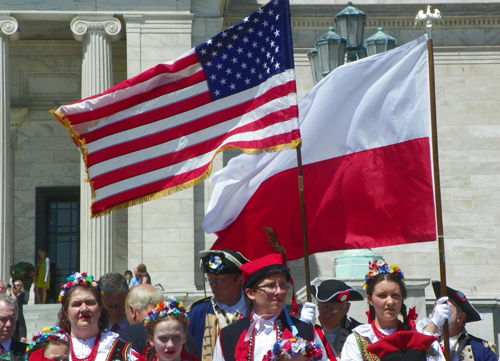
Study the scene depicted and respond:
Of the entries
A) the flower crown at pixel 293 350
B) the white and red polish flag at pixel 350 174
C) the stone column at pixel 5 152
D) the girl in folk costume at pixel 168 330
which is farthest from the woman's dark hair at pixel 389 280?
the stone column at pixel 5 152

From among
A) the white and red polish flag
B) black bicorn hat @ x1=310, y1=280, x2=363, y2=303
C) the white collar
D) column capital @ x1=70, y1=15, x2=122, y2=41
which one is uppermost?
column capital @ x1=70, y1=15, x2=122, y2=41

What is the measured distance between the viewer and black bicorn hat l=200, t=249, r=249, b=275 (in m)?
7.22

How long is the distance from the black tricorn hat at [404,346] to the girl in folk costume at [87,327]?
1.66 meters

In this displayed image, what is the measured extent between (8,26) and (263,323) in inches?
607

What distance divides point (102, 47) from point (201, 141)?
1151cm

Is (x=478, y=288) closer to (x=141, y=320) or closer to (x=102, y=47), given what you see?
(x=102, y=47)

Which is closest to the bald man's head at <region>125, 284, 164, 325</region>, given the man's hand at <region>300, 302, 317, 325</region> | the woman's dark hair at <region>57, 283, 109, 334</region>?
the woman's dark hair at <region>57, 283, 109, 334</region>

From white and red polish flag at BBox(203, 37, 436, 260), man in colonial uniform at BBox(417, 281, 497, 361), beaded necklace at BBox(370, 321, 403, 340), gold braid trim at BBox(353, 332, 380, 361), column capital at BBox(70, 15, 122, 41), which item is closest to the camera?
gold braid trim at BBox(353, 332, 380, 361)

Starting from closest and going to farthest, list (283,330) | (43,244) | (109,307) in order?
(283,330) → (109,307) → (43,244)

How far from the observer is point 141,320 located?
7.27 meters

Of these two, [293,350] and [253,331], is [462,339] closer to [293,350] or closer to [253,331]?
[253,331]

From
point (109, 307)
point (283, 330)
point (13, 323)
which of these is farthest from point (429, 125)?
point (13, 323)

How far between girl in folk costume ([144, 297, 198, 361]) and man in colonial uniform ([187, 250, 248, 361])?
1024 millimetres

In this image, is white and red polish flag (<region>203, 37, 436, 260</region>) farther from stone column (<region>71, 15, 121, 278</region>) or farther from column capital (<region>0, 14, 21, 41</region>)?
column capital (<region>0, 14, 21, 41</region>)
